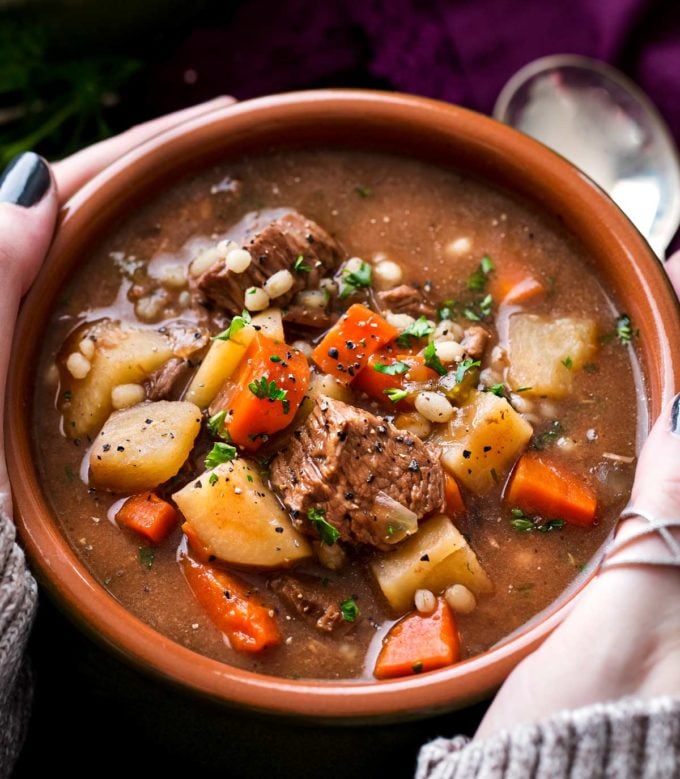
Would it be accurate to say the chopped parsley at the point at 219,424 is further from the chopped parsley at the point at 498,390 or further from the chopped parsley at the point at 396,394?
the chopped parsley at the point at 498,390

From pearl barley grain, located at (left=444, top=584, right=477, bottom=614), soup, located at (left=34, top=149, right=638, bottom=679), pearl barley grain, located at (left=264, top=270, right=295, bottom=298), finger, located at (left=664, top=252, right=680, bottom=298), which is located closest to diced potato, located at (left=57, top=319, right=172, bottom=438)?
soup, located at (left=34, top=149, right=638, bottom=679)

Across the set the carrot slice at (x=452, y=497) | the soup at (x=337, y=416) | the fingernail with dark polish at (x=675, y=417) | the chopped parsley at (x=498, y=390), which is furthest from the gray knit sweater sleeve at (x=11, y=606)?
the fingernail with dark polish at (x=675, y=417)

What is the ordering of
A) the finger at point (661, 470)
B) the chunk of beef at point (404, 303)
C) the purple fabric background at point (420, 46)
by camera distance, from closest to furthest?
the finger at point (661, 470)
the chunk of beef at point (404, 303)
the purple fabric background at point (420, 46)

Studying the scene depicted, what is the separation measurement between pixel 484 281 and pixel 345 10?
62.8 inches

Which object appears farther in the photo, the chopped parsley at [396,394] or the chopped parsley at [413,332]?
the chopped parsley at [413,332]

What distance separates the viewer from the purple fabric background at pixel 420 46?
407 centimetres

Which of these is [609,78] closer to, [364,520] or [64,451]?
[364,520]

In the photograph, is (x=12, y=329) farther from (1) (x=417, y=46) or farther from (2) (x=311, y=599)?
(1) (x=417, y=46)

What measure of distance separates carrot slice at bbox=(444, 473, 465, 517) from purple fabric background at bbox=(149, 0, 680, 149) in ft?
6.12

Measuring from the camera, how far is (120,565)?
2.95 m


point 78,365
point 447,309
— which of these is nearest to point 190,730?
point 78,365

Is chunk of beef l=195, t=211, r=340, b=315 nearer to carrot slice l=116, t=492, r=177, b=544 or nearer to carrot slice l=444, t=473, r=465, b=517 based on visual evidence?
carrot slice l=116, t=492, r=177, b=544

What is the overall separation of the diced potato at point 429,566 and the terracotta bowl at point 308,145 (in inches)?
8.1

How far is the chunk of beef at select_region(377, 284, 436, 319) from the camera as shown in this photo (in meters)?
3.24
